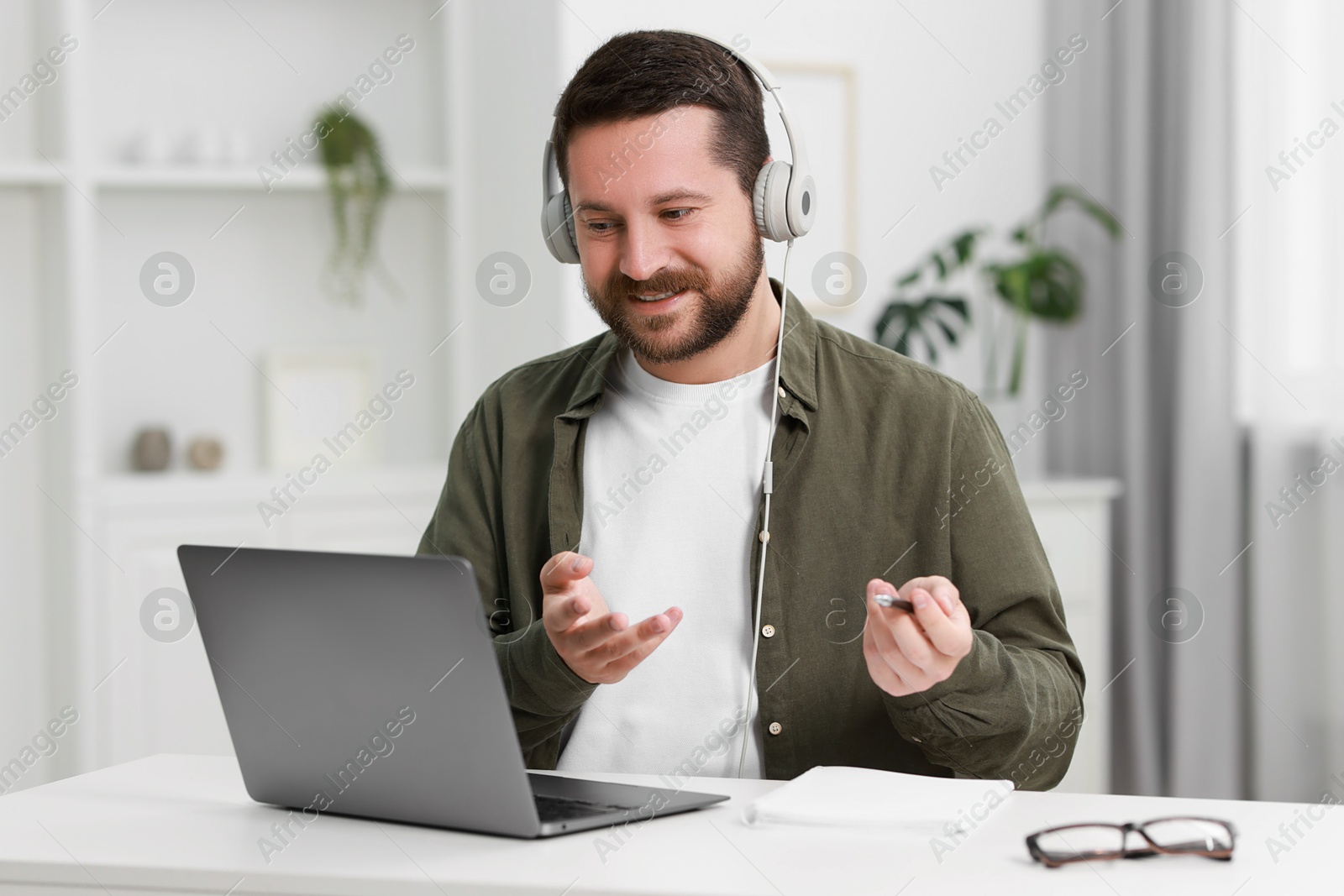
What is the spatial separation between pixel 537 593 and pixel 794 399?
1.32ft

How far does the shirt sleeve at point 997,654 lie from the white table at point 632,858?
0.50 ft

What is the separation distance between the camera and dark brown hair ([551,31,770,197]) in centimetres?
148

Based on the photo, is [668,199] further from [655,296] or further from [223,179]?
[223,179]

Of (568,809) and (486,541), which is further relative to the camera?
(486,541)

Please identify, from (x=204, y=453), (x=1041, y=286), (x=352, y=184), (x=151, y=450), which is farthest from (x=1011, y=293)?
(x=151, y=450)

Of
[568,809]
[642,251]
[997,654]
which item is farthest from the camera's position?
[642,251]

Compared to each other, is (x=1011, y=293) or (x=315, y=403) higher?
(x=1011, y=293)

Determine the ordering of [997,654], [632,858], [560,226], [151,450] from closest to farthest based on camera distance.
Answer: [632,858] < [997,654] < [560,226] < [151,450]

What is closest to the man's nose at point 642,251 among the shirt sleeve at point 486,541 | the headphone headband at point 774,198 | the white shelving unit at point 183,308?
the headphone headband at point 774,198

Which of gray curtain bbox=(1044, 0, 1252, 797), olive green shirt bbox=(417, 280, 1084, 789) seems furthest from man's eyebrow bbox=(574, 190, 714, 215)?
gray curtain bbox=(1044, 0, 1252, 797)

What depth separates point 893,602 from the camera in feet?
3.43

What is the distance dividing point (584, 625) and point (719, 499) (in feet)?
1.45

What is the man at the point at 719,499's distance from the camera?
1446 millimetres

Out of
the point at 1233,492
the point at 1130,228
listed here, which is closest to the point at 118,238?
the point at 1130,228
